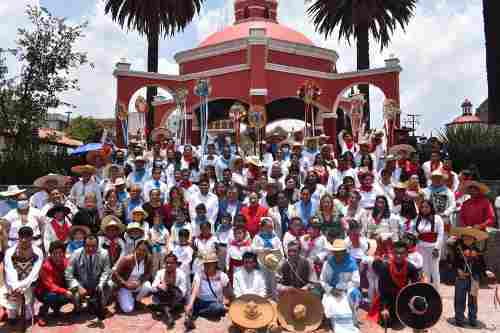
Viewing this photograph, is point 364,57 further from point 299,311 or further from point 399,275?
point 299,311

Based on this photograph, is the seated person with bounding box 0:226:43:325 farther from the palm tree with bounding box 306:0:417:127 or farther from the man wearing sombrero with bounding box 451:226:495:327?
the palm tree with bounding box 306:0:417:127

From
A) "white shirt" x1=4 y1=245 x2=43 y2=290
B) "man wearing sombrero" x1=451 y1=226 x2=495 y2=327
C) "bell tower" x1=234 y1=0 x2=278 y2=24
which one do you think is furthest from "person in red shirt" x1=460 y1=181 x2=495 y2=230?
"bell tower" x1=234 y1=0 x2=278 y2=24

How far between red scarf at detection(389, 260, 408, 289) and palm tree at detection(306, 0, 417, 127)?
1545cm

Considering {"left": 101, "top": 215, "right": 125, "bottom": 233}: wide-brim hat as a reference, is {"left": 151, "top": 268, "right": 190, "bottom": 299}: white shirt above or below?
below

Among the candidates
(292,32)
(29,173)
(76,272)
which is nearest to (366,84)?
(292,32)

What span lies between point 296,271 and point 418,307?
68.5 inches

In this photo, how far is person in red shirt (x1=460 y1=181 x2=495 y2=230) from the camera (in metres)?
8.41

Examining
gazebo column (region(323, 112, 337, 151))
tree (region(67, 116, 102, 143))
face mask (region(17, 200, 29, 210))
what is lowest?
face mask (region(17, 200, 29, 210))

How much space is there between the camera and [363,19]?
866 inches

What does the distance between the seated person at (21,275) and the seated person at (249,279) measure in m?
2.64

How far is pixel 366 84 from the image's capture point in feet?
69.6

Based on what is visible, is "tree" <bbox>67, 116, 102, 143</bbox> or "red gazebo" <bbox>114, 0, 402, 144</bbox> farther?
"tree" <bbox>67, 116, 102, 143</bbox>

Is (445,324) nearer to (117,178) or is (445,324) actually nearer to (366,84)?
(117,178)

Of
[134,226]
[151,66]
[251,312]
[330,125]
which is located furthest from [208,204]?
[151,66]
